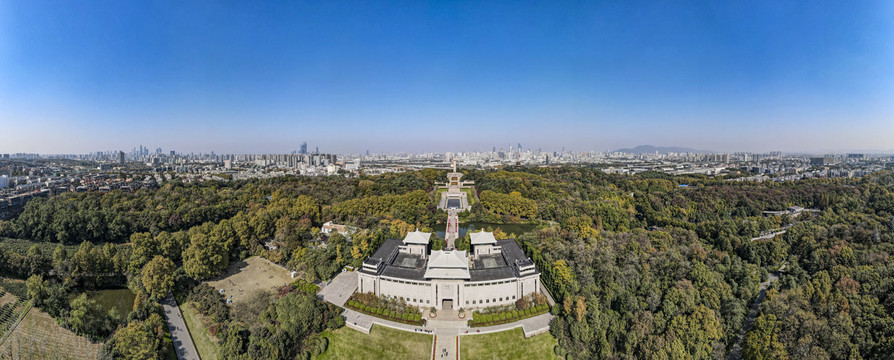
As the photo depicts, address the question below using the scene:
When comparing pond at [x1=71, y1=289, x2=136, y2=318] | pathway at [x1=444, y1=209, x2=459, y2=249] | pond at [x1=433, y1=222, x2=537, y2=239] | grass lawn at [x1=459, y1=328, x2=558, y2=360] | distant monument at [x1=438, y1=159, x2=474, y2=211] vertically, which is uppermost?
distant monument at [x1=438, y1=159, x2=474, y2=211]

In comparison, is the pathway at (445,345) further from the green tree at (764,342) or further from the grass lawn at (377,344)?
the green tree at (764,342)

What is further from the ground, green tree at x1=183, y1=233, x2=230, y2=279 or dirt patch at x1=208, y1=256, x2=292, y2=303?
green tree at x1=183, y1=233, x2=230, y2=279

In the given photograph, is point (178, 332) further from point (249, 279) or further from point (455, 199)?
point (455, 199)

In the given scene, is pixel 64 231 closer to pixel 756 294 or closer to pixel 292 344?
pixel 292 344

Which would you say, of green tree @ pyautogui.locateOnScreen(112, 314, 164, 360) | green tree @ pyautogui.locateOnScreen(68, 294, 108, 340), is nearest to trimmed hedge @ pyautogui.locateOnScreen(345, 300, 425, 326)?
A: green tree @ pyautogui.locateOnScreen(112, 314, 164, 360)

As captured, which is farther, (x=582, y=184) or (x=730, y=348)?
(x=582, y=184)

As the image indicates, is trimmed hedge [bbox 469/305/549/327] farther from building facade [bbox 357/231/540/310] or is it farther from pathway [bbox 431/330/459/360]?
pathway [bbox 431/330/459/360]

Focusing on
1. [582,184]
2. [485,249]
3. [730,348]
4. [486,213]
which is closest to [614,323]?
[730,348]
